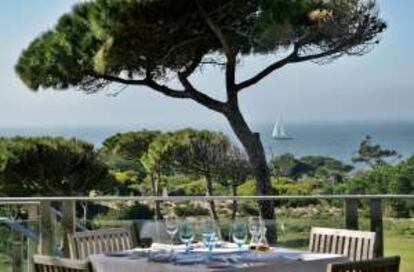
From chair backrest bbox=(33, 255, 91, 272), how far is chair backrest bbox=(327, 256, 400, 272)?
0.85 metres

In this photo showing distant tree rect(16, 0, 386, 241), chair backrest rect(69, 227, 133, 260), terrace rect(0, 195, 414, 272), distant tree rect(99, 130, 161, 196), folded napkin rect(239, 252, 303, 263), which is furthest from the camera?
distant tree rect(99, 130, 161, 196)

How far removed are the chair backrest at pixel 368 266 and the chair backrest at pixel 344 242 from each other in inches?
44.7

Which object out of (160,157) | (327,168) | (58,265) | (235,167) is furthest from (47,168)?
(58,265)

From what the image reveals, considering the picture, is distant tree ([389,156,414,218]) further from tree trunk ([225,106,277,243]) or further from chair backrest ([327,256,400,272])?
chair backrest ([327,256,400,272])

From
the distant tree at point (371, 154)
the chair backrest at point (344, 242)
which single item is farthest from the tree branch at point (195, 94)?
the chair backrest at point (344, 242)

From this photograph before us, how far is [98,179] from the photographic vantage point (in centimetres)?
1614

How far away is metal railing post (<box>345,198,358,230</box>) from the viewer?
Answer: 5.19 meters

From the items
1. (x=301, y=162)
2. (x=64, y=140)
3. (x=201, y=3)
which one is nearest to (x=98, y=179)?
(x=64, y=140)

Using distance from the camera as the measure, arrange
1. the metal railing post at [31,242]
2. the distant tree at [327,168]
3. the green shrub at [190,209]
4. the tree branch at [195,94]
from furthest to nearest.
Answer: the distant tree at [327,168]
the tree branch at [195,94]
the green shrub at [190,209]
the metal railing post at [31,242]

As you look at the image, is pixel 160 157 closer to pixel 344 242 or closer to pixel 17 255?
pixel 17 255

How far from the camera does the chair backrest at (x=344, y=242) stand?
4211mm

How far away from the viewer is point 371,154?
70.3ft

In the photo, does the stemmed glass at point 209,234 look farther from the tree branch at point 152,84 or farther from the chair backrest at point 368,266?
the tree branch at point 152,84

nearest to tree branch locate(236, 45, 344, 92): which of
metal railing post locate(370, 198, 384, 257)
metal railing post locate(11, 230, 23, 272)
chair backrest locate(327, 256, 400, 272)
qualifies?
metal railing post locate(370, 198, 384, 257)
